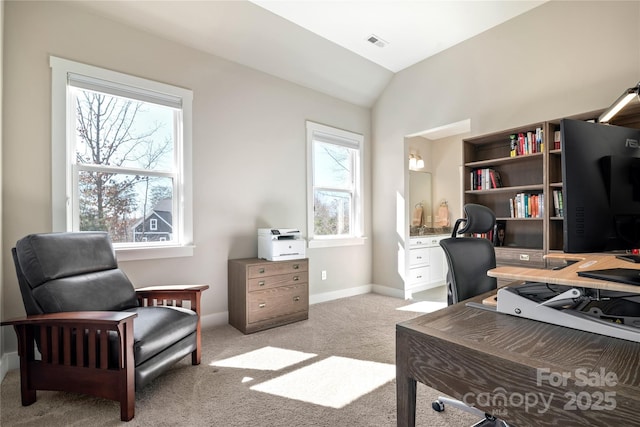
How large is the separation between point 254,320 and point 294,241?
90 centimetres

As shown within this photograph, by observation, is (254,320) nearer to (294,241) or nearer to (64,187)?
(294,241)

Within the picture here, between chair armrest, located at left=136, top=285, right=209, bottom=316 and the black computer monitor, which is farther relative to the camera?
chair armrest, located at left=136, top=285, right=209, bottom=316

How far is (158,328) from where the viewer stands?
1904 mm

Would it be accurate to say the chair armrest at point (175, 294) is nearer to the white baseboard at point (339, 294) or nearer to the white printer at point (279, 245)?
the white printer at point (279, 245)

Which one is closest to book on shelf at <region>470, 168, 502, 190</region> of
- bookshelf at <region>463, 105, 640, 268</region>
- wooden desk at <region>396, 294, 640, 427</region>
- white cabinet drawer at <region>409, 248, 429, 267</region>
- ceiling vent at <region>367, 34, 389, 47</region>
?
bookshelf at <region>463, 105, 640, 268</region>

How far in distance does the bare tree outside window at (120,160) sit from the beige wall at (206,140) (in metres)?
0.24

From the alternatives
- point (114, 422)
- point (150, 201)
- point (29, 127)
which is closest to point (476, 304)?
point (114, 422)

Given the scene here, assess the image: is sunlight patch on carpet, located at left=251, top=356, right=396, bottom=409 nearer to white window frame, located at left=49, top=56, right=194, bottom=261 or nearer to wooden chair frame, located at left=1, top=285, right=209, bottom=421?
wooden chair frame, located at left=1, top=285, right=209, bottom=421

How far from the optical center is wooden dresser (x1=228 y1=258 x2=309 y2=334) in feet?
9.78

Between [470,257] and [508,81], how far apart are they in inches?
101

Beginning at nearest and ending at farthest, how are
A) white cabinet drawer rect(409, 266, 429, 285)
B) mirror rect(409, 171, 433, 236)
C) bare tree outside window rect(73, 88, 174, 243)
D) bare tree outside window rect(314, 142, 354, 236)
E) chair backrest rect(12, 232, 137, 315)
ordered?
1. chair backrest rect(12, 232, 137, 315)
2. bare tree outside window rect(73, 88, 174, 243)
3. bare tree outside window rect(314, 142, 354, 236)
4. white cabinet drawer rect(409, 266, 429, 285)
5. mirror rect(409, 171, 433, 236)

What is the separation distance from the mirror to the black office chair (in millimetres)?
3617

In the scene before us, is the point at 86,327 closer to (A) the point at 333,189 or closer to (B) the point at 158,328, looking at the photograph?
(B) the point at 158,328

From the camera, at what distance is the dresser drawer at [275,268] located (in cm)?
300
